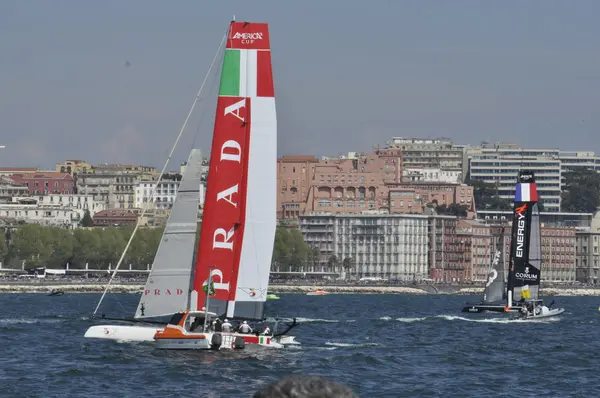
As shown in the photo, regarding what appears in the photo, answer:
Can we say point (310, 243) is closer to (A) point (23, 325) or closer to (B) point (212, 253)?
(A) point (23, 325)

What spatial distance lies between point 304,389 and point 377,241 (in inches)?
6491

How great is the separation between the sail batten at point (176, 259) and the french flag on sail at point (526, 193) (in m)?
34.1

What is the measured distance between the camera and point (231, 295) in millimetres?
38281

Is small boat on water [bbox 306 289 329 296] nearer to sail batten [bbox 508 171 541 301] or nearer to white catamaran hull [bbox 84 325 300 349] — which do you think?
sail batten [bbox 508 171 541 301]

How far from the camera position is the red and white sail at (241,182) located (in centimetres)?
3806

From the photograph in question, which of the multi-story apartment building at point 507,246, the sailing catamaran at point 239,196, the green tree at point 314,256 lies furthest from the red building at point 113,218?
the sailing catamaran at point 239,196

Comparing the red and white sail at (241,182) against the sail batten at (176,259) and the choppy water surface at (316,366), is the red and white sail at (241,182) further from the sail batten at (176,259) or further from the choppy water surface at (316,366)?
the choppy water surface at (316,366)

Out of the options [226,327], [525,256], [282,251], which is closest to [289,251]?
[282,251]

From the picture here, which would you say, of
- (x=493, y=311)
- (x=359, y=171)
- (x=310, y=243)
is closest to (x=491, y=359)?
(x=493, y=311)

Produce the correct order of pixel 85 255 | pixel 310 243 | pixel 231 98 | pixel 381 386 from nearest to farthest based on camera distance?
pixel 381 386 → pixel 231 98 → pixel 85 255 → pixel 310 243

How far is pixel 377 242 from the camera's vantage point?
174 m

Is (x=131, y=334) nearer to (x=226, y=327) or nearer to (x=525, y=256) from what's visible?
(x=226, y=327)

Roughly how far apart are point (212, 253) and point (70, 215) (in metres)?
157

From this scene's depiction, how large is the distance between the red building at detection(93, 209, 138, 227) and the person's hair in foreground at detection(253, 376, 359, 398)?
177 metres
